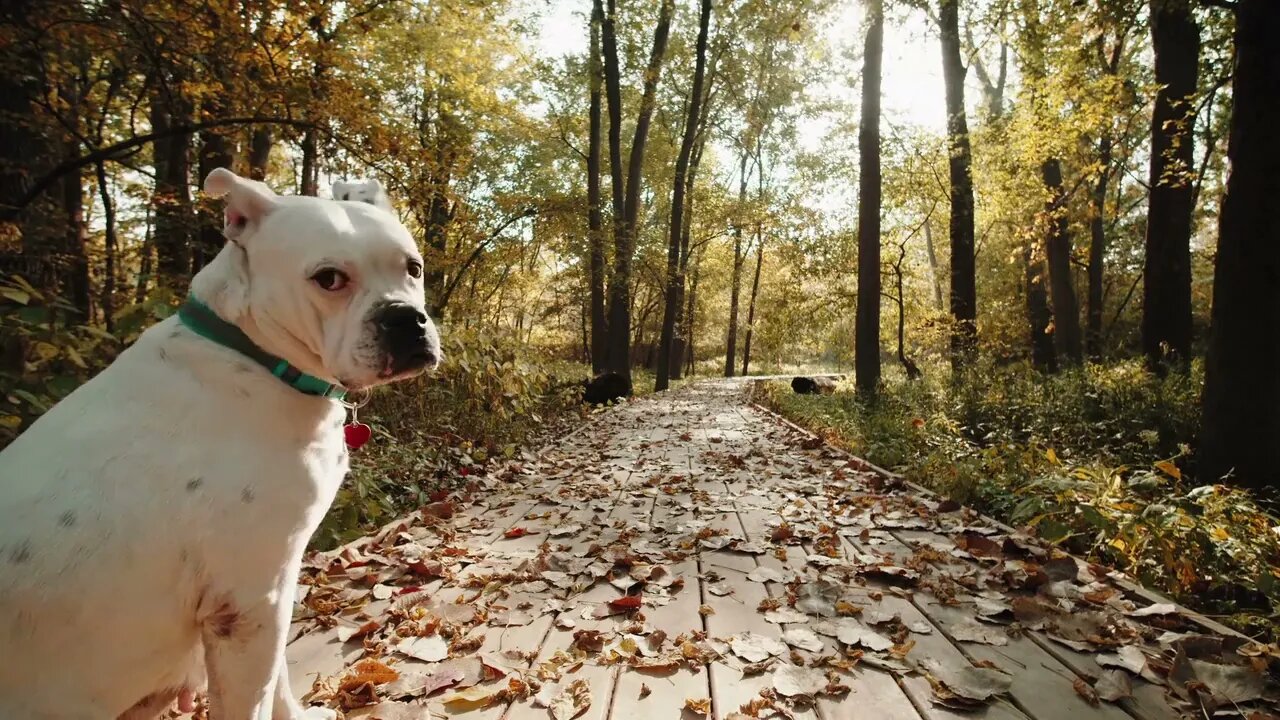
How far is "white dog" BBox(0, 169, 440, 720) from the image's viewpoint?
123cm

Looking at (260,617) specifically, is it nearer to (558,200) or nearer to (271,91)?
(271,91)

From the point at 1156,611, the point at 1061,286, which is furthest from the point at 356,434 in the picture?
the point at 1061,286

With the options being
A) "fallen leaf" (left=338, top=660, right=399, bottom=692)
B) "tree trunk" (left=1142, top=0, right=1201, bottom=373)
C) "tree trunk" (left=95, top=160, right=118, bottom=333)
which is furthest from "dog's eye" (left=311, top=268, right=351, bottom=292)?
"tree trunk" (left=1142, top=0, right=1201, bottom=373)

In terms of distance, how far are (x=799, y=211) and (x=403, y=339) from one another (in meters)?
19.9

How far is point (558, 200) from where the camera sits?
1243 centimetres

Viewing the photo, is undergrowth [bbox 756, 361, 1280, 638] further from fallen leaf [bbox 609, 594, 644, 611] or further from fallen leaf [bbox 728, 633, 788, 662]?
fallen leaf [bbox 609, 594, 644, 611]

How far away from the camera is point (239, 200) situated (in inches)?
62.9

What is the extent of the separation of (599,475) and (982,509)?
10.8 feet

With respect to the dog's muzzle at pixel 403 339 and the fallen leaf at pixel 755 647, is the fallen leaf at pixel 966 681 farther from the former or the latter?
the dog's muzzle at pixel 403 339

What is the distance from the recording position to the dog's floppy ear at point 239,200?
1.59 metres

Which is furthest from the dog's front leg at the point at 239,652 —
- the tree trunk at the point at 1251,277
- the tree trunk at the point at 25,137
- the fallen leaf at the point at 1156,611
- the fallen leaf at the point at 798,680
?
the tree trunk at the point at 1251,277

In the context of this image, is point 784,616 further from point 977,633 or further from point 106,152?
point 106,152

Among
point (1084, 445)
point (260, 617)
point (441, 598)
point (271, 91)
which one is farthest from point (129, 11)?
point (1084, 445)

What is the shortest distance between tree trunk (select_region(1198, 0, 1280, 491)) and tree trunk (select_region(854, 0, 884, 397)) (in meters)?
6.16
